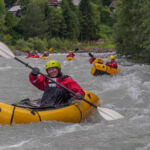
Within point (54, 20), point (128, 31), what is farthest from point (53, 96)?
point (54, 20)

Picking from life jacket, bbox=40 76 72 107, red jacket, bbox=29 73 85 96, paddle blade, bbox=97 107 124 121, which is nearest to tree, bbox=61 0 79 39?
red jacket, bbox=29 73 85 96

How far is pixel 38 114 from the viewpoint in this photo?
4.55 m

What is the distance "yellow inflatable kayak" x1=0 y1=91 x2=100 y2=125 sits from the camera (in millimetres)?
4402

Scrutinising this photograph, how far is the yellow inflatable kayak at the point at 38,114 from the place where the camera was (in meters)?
4.40

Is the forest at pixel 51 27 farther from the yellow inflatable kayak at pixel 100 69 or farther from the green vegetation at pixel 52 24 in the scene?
the yellow inflatable kayak at pixel 100 69

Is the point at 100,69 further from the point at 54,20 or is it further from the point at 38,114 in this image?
the point at 54,20

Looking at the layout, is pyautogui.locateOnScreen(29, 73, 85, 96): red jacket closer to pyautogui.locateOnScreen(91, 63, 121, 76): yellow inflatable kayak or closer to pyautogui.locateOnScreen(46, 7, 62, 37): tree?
pyautogui.locateOnScreen(91, 63, 121, 76): yellow inflatable kayak

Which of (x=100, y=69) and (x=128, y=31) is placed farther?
(x=128, y=31)

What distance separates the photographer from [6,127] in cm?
448

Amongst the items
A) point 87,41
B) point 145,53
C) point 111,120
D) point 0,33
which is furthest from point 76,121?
point 87,41

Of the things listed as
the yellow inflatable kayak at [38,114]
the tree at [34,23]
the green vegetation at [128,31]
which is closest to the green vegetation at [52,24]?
the tree at [34,23]

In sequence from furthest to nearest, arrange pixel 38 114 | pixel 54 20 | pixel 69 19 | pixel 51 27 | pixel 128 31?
1. pixel 69 19
2. pixel 51 27
3. pixel 54 20
4. pixel 128 31
5. pixel 38 114

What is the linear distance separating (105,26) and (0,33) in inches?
807

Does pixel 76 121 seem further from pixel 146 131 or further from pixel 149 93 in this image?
pixel 149 93
